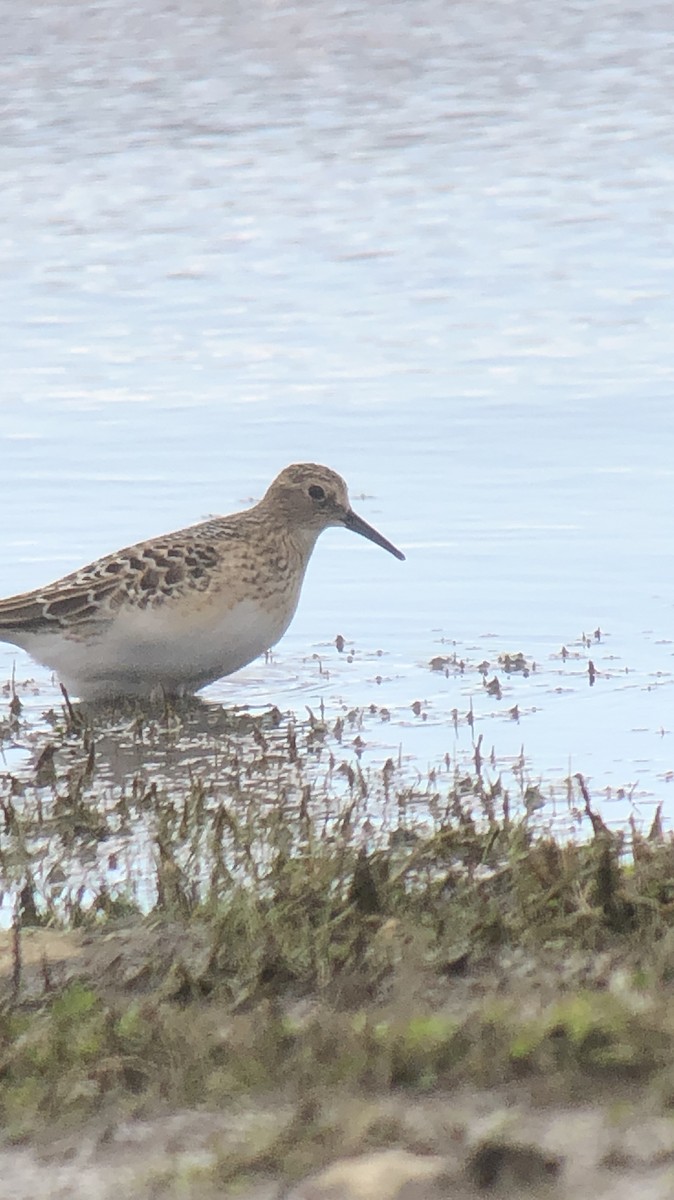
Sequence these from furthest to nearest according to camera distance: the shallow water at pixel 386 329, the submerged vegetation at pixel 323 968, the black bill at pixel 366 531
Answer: the black bill at pixel 366 531, the shallow water at pixel 386 329, the submerged vegetation at pixel 323 968

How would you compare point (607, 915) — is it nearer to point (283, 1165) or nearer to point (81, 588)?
point (283, 1165)

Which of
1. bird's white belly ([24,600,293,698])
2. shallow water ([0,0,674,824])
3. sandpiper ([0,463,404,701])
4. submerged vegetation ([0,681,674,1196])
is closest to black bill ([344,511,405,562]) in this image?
shallow water ([0,0,674,824])

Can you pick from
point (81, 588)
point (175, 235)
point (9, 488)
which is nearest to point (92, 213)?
point (175, 235)

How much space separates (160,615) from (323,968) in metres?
3.38

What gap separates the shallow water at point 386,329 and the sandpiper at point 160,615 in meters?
0.30

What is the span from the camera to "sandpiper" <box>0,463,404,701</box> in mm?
7980

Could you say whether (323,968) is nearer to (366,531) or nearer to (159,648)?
(159,648)

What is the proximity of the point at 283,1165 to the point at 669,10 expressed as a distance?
64.4ft

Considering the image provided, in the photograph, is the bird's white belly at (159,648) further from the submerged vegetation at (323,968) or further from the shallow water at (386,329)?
the submerged vegetation at (323,968)

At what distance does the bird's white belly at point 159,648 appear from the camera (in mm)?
7977

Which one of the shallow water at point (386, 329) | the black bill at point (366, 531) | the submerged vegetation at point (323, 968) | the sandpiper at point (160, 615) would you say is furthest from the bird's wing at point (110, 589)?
the submerged vegetation at point (323, 968)

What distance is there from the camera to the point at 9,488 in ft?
34.5

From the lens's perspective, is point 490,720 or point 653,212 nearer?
point 490,720

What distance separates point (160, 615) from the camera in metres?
7.96
